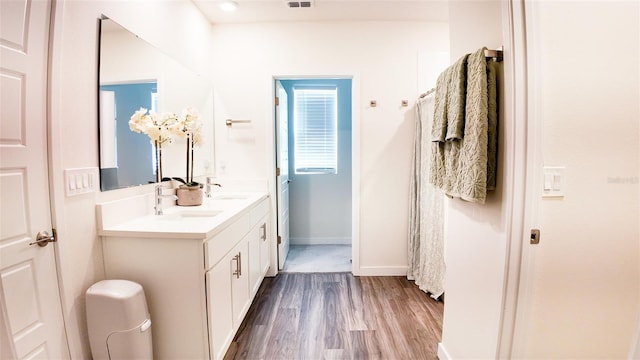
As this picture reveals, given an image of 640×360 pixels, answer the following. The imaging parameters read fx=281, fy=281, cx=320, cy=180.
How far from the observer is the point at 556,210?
44.2 inches

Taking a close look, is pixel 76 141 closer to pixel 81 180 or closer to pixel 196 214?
pixel 81 180

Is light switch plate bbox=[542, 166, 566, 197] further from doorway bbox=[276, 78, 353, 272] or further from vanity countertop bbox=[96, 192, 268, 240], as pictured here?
doorway bbox=[276, 78, 353, 272]

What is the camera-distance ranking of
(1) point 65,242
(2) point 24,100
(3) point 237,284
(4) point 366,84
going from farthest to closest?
(4) point 366,84, (3) point 237,284, (1) point 65,242, (2) point 24,100

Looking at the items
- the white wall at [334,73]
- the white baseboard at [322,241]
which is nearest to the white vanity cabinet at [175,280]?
the white wall at [334,73]

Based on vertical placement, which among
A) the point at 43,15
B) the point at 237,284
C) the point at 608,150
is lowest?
the point at 237,284

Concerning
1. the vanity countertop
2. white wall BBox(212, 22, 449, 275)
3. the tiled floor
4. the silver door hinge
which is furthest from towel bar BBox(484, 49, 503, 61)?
the tiled floor

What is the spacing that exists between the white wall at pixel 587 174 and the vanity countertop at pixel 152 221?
1.48 m

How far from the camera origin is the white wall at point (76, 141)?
116cm

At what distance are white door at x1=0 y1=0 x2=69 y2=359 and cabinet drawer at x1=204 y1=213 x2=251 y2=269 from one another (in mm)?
585

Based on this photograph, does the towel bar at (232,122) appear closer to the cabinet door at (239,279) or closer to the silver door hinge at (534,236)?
the cabinet door at (239,279)

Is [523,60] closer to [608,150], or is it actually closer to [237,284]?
[608,150]

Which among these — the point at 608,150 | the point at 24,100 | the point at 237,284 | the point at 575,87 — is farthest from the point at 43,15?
the point at 608,150

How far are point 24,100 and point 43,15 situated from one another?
0.35 metres

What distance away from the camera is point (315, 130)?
392cm
